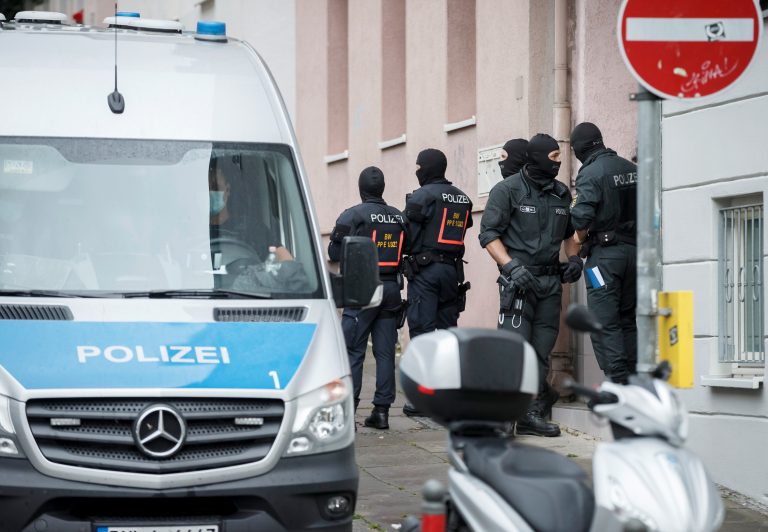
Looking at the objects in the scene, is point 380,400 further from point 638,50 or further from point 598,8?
point 638,50

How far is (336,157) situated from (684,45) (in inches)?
547

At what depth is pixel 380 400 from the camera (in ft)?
39.3

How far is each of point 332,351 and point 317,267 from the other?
0.72m

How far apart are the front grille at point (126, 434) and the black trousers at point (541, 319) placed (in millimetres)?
4841

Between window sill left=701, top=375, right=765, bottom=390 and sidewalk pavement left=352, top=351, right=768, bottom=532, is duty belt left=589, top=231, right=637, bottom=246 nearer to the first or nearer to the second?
window sill left=701, top=375, right=765, bottom=390

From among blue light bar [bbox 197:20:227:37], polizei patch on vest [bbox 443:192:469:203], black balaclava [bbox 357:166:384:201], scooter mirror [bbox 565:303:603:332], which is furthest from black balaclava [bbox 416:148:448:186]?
scooter mirror [bbox 565:303:603:332]

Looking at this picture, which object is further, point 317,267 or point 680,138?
point 680,138

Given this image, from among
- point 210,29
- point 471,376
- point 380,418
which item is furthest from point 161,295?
point 380,418

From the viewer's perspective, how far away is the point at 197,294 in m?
6.89

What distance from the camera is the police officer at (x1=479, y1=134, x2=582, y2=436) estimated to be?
→ 1073cm

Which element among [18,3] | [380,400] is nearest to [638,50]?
[380,400]

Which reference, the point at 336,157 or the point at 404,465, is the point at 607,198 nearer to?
the point at 404,465

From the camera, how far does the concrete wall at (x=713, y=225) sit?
28.9ft

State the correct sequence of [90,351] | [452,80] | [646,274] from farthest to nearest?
[452,80], [90,351], [646,274]
